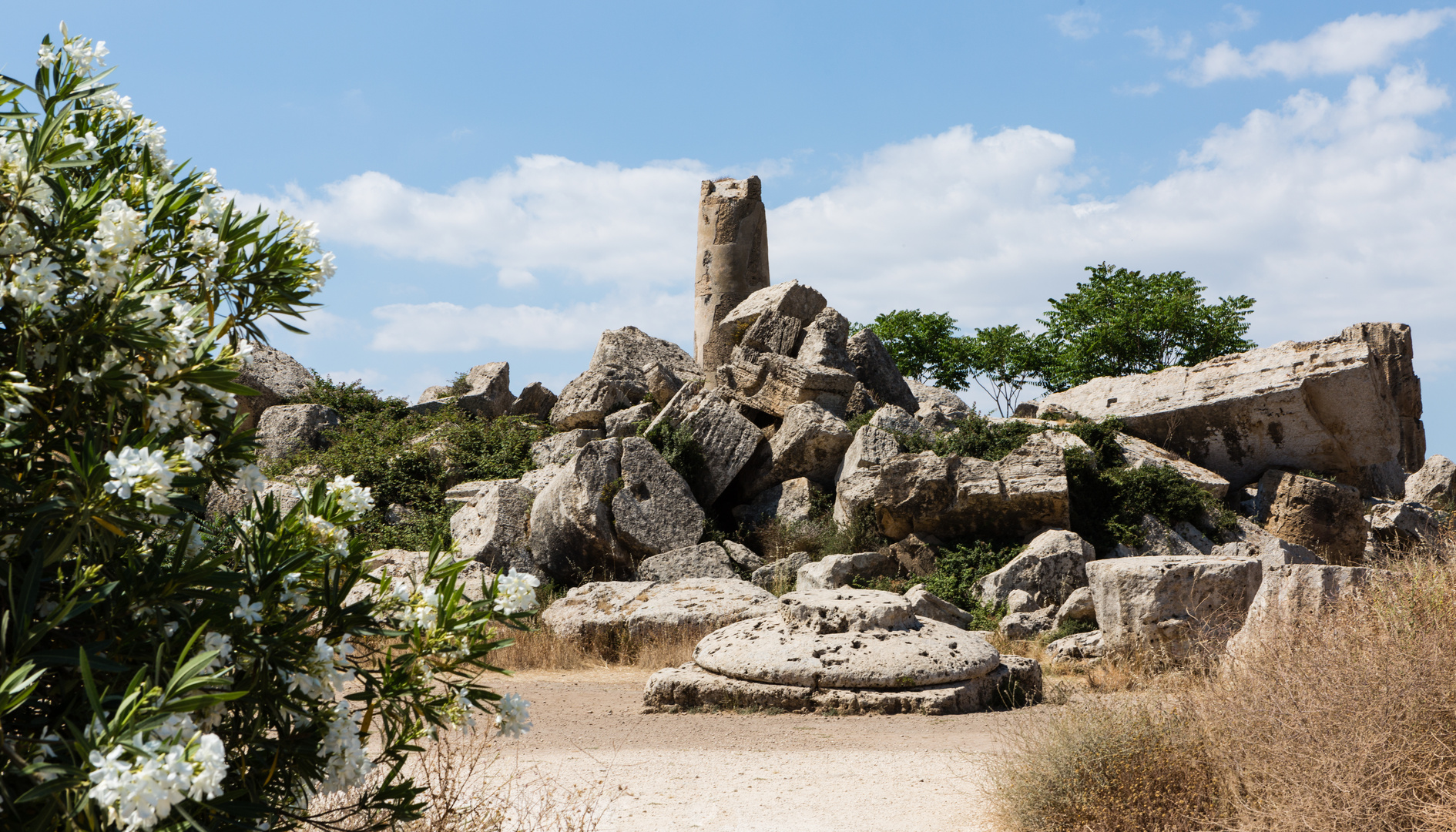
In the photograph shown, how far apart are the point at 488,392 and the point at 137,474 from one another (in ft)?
70.2

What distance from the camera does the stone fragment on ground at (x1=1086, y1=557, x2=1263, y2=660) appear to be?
939cm

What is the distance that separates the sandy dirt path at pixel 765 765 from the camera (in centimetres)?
584

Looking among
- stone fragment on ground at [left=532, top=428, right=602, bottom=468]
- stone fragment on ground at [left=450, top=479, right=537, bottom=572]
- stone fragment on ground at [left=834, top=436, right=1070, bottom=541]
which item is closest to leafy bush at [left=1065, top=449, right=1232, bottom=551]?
stone fragment on ground at [left=834, top=436, right=1070, bottom=541]

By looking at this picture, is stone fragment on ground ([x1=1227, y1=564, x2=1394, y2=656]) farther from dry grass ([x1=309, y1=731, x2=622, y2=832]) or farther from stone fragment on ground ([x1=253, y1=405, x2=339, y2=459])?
stone fragment on ground ([x1=253, y1=405, x2=339, y2=459])

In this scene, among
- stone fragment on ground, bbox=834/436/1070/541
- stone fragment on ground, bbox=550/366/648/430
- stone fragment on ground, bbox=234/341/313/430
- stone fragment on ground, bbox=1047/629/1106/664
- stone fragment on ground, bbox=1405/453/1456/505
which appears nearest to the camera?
stone fragment on ground, bbox=1047/629/1106/664

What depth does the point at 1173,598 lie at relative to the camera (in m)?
9.53

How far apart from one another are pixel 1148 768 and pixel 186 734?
15.5ft

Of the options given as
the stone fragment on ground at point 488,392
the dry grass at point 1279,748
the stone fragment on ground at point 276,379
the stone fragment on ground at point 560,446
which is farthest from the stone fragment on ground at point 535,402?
the dry grass at point 1279,748

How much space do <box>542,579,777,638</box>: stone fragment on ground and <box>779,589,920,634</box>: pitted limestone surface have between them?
1.16 meters

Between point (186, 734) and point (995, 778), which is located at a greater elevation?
point (186, 734)

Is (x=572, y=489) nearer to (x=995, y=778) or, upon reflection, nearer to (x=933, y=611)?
(x=933, y=611)

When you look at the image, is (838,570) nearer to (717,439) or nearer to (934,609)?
(934,609)

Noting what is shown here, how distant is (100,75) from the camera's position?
2.96 m

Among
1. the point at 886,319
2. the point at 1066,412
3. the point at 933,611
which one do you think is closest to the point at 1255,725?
the point at 933,611
